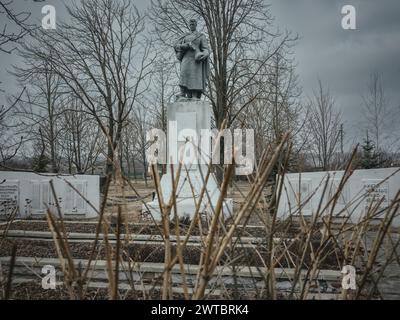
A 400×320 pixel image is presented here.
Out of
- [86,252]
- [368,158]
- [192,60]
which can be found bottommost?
[86,252]

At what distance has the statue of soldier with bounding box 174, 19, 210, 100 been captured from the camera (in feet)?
34.0

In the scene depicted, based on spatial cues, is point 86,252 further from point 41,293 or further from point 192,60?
point 192,60

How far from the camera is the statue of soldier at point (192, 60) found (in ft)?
34.0

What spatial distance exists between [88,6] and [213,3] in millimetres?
5448

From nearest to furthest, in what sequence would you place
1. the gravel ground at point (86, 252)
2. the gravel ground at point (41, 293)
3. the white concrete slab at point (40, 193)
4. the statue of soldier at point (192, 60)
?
the gravel ground at point (41, 293), the gravel ground at point (86, 252), the statue of soldier at point (192, 60), the white concrete slab at point (40, 193)

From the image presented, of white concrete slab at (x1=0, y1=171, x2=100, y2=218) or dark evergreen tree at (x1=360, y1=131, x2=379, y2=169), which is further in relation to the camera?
dark evergreen tree at (x1=360, y1=131, x2=379, y2=169)

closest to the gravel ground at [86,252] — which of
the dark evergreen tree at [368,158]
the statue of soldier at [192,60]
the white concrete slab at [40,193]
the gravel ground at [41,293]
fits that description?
the gravel ground at [41,293]

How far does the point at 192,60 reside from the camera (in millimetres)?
10469

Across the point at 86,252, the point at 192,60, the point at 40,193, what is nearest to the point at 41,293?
the point at 86,252

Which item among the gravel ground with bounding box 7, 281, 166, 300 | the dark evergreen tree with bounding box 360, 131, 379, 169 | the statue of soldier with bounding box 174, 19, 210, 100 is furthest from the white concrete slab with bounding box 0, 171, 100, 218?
the dark evergreen tree with bounding box 360, 131, 379, 169

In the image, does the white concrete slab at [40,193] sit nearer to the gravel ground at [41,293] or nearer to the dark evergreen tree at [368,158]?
the gravel ground at [41,293]

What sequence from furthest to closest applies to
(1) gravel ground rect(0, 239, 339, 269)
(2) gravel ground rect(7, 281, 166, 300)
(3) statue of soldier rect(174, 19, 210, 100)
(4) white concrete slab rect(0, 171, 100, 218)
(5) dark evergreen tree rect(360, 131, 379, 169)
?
1. (5) dark evergreen tree rect(360, 131, 379, 169)
2. (4) white concrete slab rect(0, 171, 100, 218)
3. (3) statue of soldier rect(174, 19, 210, 100)
4. (1) gravel ground rect(0, 239, 339, 269)
5. (2) gravel ground rect(7, 281, 166, 300)

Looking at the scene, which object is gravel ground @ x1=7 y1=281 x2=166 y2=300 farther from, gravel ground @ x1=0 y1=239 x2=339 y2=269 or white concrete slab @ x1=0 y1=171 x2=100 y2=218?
white concrete slab @ x1=0 y1=171 x2=100 y2=218
